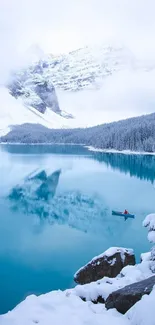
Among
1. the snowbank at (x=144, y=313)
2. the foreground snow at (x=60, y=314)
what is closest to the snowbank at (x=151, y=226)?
the foreground snow at (x=60, y=314)

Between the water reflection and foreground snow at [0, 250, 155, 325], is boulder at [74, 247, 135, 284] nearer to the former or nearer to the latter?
foreground snow at [0, 250, 155, 325]

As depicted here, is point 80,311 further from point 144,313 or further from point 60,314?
point 144,313

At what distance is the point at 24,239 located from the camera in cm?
2916

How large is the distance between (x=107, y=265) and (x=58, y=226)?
1532cm

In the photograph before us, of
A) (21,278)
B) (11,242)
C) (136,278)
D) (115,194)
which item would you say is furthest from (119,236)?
(115,194)

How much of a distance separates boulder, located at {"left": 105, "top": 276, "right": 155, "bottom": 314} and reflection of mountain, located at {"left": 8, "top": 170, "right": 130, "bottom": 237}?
804 inches

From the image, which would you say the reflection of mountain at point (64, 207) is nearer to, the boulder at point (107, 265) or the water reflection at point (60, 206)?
the water reflection at point (60, 206)

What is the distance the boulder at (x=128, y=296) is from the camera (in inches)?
385

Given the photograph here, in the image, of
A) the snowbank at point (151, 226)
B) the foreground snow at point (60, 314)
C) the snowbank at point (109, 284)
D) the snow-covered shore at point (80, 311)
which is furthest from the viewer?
the snowbank at point (151, 226)

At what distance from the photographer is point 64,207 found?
40938mm

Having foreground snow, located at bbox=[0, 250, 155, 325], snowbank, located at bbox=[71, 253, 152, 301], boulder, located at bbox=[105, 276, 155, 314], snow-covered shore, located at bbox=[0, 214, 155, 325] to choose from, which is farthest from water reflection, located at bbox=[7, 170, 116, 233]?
boulder, located at bbox=[105, 276, 155, 314]

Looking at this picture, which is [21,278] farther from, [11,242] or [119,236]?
[119,236]

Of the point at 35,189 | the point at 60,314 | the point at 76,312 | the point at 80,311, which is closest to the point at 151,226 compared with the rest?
the point at 80,311

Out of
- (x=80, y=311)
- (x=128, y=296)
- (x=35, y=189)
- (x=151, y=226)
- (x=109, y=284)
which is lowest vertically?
(x=35, y=189)
